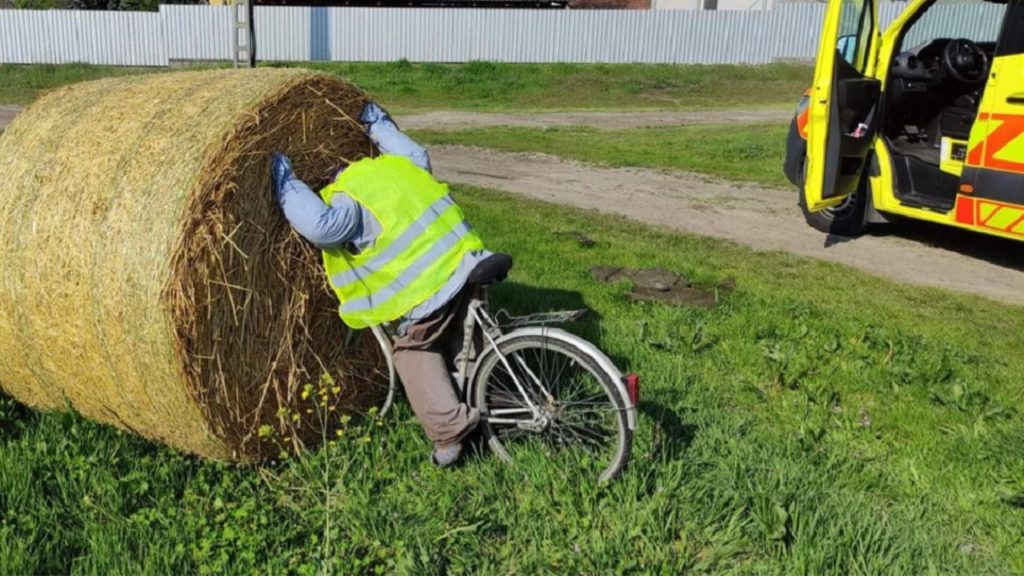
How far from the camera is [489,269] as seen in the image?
150 inches

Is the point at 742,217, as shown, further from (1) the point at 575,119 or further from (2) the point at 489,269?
(1) the point at 575,119

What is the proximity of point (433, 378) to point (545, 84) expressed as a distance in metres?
23.3

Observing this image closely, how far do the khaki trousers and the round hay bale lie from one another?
0.37 m

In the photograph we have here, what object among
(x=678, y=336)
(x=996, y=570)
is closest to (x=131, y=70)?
(x=678, y=336)

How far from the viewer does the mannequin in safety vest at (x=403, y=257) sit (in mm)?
3865

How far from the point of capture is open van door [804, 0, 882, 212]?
7.75m

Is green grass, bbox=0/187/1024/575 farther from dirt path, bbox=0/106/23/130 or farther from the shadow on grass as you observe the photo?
dirt path, bbox=0/106/23/130

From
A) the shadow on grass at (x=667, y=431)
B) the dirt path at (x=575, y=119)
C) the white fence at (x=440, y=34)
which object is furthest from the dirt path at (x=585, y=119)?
the shadow on grass at (x=667, y=431)

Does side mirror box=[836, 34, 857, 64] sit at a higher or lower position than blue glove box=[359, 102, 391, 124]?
higher

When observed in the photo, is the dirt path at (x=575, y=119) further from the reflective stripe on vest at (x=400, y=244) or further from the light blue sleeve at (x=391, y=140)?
the reflective stripe on vest at (x=400, y=244)

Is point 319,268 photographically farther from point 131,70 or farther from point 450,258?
point 131,70

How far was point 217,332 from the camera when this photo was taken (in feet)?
12.5

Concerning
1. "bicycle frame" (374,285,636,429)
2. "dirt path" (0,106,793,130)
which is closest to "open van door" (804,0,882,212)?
"bicycle frame" (374,285,636,429)

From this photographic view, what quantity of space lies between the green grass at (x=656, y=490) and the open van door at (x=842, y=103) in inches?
114
